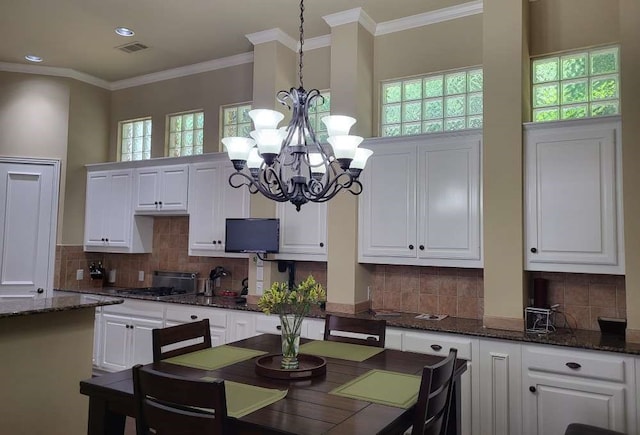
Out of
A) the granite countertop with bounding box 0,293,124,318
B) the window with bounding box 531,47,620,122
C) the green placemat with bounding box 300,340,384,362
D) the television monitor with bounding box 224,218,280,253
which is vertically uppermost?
the window with bounding box 531,47,620,122

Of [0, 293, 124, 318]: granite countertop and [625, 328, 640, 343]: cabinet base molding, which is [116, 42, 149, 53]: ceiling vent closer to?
[0, 293, 124, 318]: granite countertop

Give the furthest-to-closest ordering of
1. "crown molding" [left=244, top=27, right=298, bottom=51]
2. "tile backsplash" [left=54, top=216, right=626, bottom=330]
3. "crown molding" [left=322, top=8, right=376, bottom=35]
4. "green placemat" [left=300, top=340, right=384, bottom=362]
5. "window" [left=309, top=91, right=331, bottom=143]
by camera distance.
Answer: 1. "window" [left=309, top=91, right=331, bottom=143]
2. "crown molding" [left=244, top=27, right=298, bottom=51]
3. "crown molding" [left=322, top=8, right=376, bottom=35]
4. "tile backsplash" [left=54, top=216, right=626, bottom=330]
5. "green placemat" [left=300, top=340, right=384, bottom=362]

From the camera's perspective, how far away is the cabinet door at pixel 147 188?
5156mm

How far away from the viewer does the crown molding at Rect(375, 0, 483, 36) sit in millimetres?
3910

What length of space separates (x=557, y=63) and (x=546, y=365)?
7.30ft

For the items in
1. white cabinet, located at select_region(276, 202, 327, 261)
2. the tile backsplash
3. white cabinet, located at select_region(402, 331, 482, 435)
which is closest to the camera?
white cabinet, located at select_region(402, 331, 482, 435)

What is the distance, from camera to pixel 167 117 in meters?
5.57

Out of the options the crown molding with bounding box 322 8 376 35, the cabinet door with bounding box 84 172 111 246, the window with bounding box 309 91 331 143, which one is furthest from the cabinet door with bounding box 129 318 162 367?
the crown molding with bounding box 322 8 376 35

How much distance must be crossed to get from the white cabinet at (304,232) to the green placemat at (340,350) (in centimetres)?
132

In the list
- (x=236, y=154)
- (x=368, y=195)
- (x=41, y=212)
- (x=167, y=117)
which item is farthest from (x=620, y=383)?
(x=41, y=212)

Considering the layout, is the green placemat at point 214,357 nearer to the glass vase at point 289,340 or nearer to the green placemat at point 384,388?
the glass vase at point 289,340

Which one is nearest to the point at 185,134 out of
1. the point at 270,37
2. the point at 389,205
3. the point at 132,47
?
the point at 132,47

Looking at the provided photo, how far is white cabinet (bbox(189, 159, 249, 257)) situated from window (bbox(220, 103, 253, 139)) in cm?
51

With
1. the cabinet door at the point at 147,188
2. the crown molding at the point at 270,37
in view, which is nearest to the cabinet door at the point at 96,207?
the cabinet door at the point at 147,188
